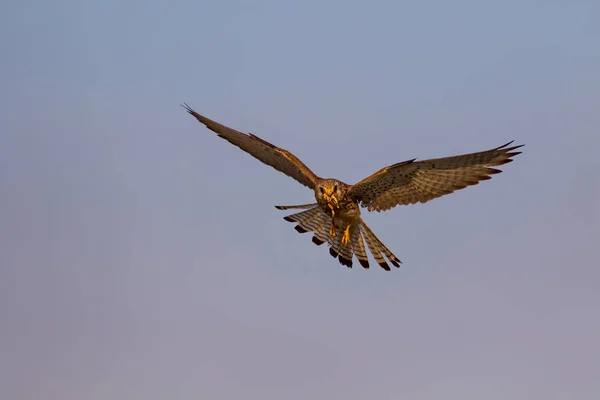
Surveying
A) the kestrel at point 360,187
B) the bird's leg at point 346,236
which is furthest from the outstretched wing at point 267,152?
the bird's leg at point 346,236

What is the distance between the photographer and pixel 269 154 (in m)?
20.5

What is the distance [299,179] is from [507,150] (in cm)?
486

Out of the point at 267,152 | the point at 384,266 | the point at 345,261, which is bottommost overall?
the point at 384,266

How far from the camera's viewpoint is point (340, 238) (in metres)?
20.2

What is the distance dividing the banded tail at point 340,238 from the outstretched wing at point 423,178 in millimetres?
829

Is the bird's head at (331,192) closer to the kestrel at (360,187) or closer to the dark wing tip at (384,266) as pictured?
the kestrel at (360,187)

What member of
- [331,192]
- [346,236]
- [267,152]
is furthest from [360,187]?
[267,152]

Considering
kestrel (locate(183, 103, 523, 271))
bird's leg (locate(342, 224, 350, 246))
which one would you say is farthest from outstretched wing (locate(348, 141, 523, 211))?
bird's leg (locate(342, 224, 350, 246))

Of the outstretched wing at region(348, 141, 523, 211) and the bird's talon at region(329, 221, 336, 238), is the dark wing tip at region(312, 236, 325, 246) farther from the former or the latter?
the outstretched wing at region(348, 141, 523, 211)

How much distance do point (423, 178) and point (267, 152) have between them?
137 inches

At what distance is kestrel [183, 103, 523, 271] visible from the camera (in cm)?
1781

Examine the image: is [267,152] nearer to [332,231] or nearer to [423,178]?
[332,231]

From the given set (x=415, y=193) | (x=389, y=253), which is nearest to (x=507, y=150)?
(x=415, y=193)

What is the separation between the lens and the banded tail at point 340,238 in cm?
1978
